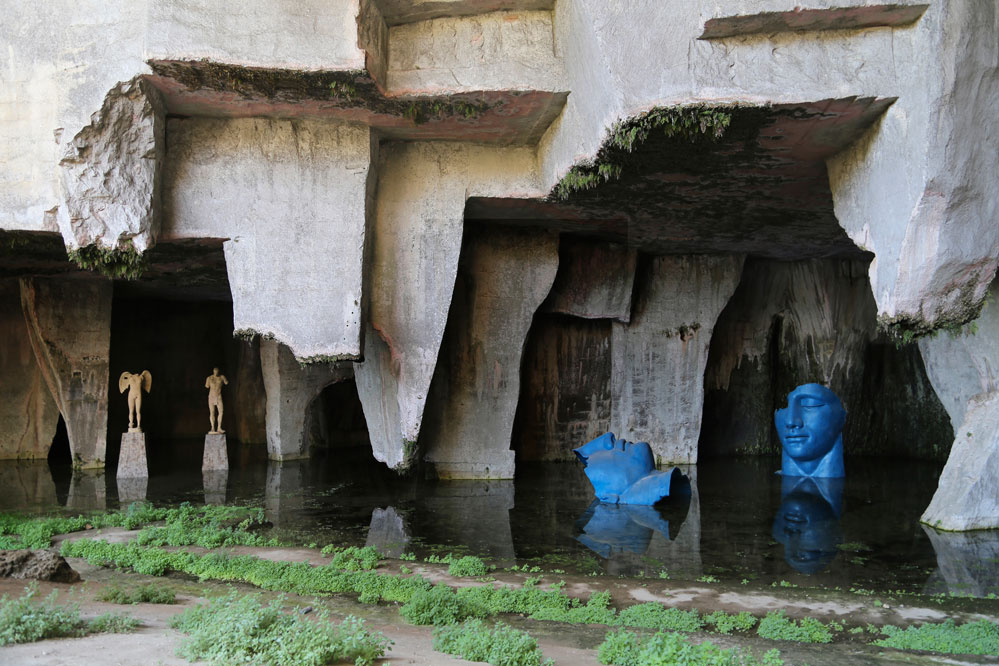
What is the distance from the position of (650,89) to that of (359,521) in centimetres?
615

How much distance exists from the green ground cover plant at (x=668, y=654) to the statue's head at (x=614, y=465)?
260 inches

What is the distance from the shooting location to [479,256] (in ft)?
43.7

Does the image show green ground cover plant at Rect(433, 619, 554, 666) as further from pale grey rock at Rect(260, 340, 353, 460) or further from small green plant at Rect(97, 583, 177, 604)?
pale grey rock at Rect(260, 340, 353, 460)

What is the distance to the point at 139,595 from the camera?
6.25 m

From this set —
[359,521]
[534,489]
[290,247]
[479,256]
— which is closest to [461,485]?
[534,489]

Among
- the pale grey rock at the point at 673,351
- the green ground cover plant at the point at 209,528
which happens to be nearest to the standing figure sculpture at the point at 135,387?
the green ground cover plant at the point at 209,528

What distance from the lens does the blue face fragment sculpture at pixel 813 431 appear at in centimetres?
1366

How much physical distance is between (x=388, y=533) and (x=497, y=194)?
4668mm

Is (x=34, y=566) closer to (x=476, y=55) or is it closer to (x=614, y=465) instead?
(x=476, y=55)

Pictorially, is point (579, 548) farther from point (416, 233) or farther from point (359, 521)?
point (416, 233)

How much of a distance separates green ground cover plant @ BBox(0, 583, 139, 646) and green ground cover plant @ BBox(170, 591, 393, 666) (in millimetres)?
629

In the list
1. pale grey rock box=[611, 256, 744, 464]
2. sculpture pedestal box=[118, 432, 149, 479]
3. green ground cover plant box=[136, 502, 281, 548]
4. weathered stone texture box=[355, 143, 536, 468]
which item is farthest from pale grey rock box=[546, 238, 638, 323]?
sculpture pedestal box=[118, 432, 149, 479]

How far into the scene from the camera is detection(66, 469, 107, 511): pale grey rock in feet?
35.8

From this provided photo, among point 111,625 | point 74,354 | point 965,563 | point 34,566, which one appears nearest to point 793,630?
point 965,563
